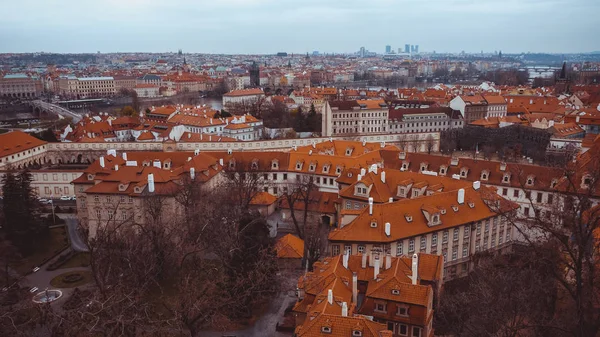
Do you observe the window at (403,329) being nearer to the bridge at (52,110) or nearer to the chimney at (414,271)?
the chimney at (414,271)

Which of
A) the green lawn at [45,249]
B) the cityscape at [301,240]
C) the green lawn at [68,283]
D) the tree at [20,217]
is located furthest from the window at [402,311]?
the tree at [20,217]

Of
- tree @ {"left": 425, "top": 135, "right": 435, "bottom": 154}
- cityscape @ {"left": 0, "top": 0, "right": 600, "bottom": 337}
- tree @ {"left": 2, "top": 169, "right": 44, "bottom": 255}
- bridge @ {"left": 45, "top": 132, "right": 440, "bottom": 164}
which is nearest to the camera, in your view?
cityscape @ {"left": 0, "top": 0, "right": 600, "bottom": 337}

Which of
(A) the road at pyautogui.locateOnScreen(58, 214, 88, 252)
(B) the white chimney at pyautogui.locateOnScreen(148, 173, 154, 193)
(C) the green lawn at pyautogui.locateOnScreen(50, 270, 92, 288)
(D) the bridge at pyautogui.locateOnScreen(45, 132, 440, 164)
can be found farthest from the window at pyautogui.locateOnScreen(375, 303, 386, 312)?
(D) the bridge at pyautogui.locateOnScreen(45, 132, 440, 164)

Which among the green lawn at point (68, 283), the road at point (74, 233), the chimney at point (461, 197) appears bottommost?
the green lawn at point (68, 283)

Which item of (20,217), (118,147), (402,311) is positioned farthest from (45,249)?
(402,311)

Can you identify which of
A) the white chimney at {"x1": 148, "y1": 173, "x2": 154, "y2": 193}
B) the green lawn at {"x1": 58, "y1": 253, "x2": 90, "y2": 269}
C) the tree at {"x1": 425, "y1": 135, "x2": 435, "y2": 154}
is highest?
the white chimney at {"x1": 148, "y1": 173, "x2": 154, "y2": 193}

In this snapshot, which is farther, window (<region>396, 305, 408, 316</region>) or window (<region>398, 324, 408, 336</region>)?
window (<region>398, 324, 408, 336</region>)

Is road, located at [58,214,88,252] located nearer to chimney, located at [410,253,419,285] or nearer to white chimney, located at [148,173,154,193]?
white chimney, located at [148,173,154,193]
